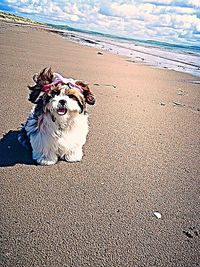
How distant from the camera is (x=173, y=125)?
20.9 ft

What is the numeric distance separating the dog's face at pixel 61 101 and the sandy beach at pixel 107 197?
80cm

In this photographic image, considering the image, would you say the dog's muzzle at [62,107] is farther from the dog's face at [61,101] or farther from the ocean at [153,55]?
the ocean at [153,55]

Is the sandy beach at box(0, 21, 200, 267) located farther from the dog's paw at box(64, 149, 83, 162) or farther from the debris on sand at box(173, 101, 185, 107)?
the debris on sand at box(173, 101, 185, 107)

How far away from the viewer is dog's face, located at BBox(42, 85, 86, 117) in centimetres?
354

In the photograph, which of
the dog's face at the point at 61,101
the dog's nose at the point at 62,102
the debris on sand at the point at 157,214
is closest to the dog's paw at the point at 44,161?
the dog's face at the point at 61,101

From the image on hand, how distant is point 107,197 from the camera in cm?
355

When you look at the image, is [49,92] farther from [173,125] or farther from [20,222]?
[173,125]

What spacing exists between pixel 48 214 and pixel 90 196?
0.57 metres

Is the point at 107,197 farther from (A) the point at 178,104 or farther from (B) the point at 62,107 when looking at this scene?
(A) the point at 178,104

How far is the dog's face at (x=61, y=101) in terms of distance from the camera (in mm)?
3541

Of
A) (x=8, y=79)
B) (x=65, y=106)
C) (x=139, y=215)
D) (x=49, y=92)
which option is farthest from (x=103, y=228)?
(x=8, y=79)

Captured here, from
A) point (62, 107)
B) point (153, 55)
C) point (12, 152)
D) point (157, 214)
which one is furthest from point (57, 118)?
point (153, 55)

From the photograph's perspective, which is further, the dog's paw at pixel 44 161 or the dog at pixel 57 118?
the dog's paw at pixel 44 161

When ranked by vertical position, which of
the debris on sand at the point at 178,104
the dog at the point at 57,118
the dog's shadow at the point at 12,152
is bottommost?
the debris on sand at the point at 178,104
